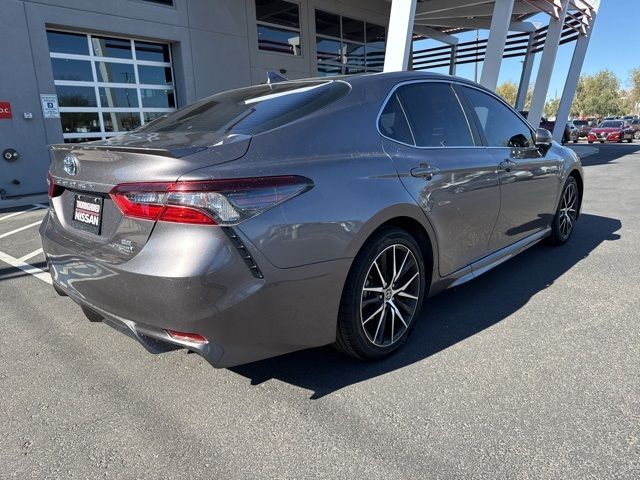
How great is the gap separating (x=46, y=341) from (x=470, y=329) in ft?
9.48

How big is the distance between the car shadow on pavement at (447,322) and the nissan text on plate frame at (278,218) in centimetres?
12

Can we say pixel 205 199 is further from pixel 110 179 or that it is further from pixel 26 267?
pixel 26 267

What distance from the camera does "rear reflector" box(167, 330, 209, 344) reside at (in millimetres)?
2057

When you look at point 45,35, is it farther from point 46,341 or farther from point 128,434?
point 128,434

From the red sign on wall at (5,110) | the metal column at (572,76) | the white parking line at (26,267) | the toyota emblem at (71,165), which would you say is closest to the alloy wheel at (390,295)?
the toyota emblem at (71,165)

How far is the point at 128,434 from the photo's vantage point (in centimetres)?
216

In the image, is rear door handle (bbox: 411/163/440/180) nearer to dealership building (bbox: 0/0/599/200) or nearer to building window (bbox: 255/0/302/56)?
dealership building (bbox: 0/0/599/200)

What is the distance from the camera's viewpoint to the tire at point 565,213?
192 inches

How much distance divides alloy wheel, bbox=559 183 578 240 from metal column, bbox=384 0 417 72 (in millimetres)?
6190

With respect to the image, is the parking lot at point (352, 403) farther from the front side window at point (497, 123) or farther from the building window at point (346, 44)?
the building window at point (346, 44)

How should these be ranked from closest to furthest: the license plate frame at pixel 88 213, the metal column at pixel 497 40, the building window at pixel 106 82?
the license plate frame at pixel 88 213, the building window at pixel 106 82, the metal column at pixel 497 40

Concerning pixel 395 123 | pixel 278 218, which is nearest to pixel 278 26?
pixel 395 123

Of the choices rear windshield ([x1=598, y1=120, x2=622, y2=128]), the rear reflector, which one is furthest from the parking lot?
rear windshield ([x1=598, y1=120, x2=622, y2=128])

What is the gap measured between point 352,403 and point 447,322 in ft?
3.94
